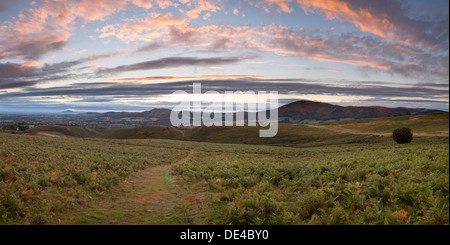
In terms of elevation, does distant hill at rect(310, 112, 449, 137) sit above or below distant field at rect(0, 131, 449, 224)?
below

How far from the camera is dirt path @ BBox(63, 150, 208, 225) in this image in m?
7.69

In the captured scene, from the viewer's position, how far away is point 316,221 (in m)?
6.21

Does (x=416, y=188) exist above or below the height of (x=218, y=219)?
above

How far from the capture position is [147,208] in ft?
29.2

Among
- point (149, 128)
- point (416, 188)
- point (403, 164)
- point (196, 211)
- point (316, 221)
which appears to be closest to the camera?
point (316, 221)

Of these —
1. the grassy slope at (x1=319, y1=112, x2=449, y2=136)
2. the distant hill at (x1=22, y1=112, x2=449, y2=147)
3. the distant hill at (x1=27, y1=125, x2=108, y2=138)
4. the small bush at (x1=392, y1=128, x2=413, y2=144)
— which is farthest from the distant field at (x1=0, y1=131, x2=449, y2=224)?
the distant hill at (x1=27, y1=125, x2=108, y2=138)

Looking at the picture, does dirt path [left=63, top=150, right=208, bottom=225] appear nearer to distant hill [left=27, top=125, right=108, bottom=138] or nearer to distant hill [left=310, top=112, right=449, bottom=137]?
distant hill [left=310, top=112, right=449, bottom=137]

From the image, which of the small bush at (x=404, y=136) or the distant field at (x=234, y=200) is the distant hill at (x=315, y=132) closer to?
the small bush at (x=404, y=136)

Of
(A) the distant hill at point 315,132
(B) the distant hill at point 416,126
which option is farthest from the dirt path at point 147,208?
(B) the distant hill at point 416,126
